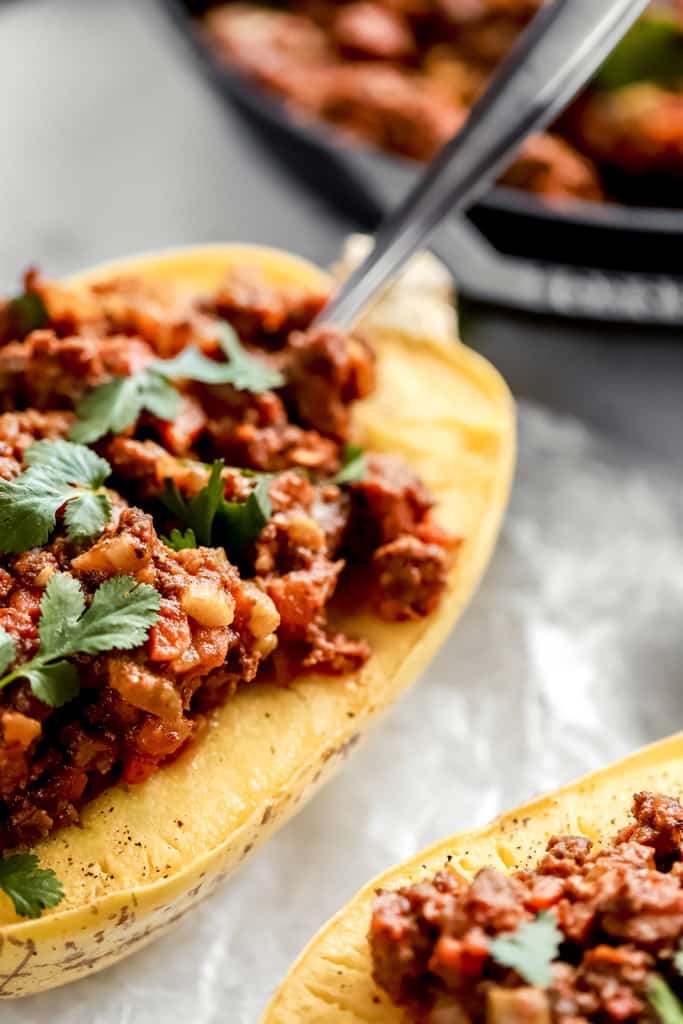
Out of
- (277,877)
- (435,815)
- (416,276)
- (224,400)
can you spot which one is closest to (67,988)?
(277,877)

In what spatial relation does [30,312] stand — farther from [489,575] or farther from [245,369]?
[489,575]

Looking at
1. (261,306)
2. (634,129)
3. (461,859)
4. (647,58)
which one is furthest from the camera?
(647,58)

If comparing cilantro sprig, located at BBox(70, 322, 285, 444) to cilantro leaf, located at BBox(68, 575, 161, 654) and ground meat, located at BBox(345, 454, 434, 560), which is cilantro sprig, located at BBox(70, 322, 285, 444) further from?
cilantro leaf, located at BBox(68, 575, 161, 654)

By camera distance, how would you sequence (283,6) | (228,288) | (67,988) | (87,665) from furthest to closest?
(283,6) → (228,288) → (67,988) → (87,665)

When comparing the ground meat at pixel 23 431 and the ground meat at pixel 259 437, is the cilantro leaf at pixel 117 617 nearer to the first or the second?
the ground meat at pixel 23 431

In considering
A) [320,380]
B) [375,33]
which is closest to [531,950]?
[320,380]

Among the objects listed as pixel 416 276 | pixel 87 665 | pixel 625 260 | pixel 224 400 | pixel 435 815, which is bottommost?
pixel 435 815

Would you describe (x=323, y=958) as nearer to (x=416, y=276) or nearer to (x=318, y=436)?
(x=318, y=436)
